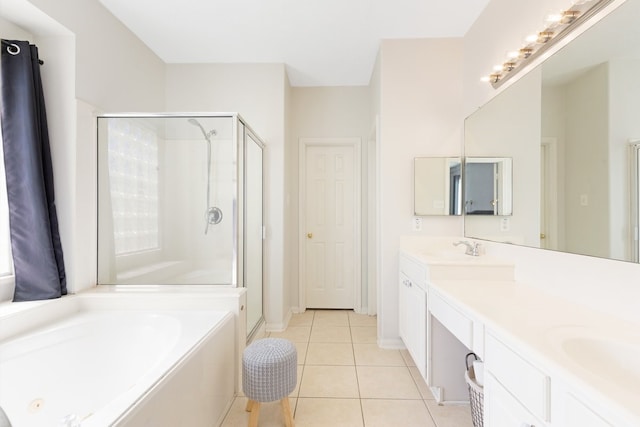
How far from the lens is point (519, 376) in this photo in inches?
36.2

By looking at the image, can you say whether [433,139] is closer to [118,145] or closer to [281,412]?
[281,412]

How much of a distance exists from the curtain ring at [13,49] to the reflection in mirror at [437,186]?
270cm

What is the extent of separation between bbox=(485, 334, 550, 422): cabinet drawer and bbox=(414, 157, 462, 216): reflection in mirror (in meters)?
1.46

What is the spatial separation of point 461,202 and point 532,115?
0.93m

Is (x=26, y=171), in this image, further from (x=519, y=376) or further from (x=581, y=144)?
(x=581, y=144)

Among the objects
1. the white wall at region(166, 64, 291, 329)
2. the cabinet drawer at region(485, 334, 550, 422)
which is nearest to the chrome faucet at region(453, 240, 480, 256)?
the cabinet drawer at region(485, 334, 550, 422)

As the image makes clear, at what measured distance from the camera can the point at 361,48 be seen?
260 centimetres

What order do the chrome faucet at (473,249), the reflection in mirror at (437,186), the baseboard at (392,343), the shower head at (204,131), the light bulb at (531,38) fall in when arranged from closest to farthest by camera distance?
the light bulb at (531,38), the chrome faucet at (473,249), the shower head at (204,131), the reflection in mirror at (437,186), the baseboard at (392,343)

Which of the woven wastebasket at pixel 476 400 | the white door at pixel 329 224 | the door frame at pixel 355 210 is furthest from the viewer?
the white door at pixel 329 224

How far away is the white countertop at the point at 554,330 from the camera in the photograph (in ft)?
2.19

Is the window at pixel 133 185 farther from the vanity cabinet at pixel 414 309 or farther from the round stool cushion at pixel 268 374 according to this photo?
the vanity cabinet at pixel 414 309

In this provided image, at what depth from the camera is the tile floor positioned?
5.44ft

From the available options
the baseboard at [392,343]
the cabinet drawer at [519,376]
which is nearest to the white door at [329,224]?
the baseboard at [392,343]

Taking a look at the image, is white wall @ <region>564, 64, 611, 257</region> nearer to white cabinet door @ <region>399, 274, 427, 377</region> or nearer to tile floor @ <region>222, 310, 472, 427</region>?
white cabinet door @ <region>399, 274, 427, 377</region>
